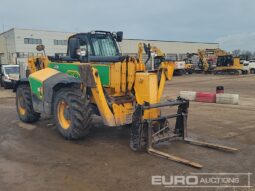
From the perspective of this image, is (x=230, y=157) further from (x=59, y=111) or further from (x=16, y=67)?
(x=16, y=67)

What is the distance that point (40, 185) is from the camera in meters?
4.91

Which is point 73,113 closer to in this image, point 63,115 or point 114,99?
point 63,115

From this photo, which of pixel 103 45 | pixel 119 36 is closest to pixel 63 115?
pixel 103 45

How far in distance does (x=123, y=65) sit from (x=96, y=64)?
0.65 metres

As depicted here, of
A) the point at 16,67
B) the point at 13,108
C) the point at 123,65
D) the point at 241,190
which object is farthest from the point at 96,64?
the point at 16,67

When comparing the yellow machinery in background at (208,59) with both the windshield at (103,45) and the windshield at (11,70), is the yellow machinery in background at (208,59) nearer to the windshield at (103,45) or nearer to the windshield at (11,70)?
the windshield at (11,70)

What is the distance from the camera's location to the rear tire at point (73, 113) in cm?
685

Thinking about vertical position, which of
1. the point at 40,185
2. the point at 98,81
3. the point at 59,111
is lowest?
the point at 40,185

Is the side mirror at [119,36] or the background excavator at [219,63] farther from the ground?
the side mirror at [119,36]

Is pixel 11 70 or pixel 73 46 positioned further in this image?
pixel 11 70

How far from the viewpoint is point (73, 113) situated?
6.85 meters


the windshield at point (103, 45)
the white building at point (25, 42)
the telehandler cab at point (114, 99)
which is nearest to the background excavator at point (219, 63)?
the white building at point (25, 42)

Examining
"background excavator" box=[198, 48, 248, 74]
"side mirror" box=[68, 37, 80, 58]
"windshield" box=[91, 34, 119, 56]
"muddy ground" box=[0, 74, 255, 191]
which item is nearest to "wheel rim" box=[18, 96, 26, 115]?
"muddy ground" box=[0, 74, 255, 191]

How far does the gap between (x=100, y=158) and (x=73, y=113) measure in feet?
4.02
